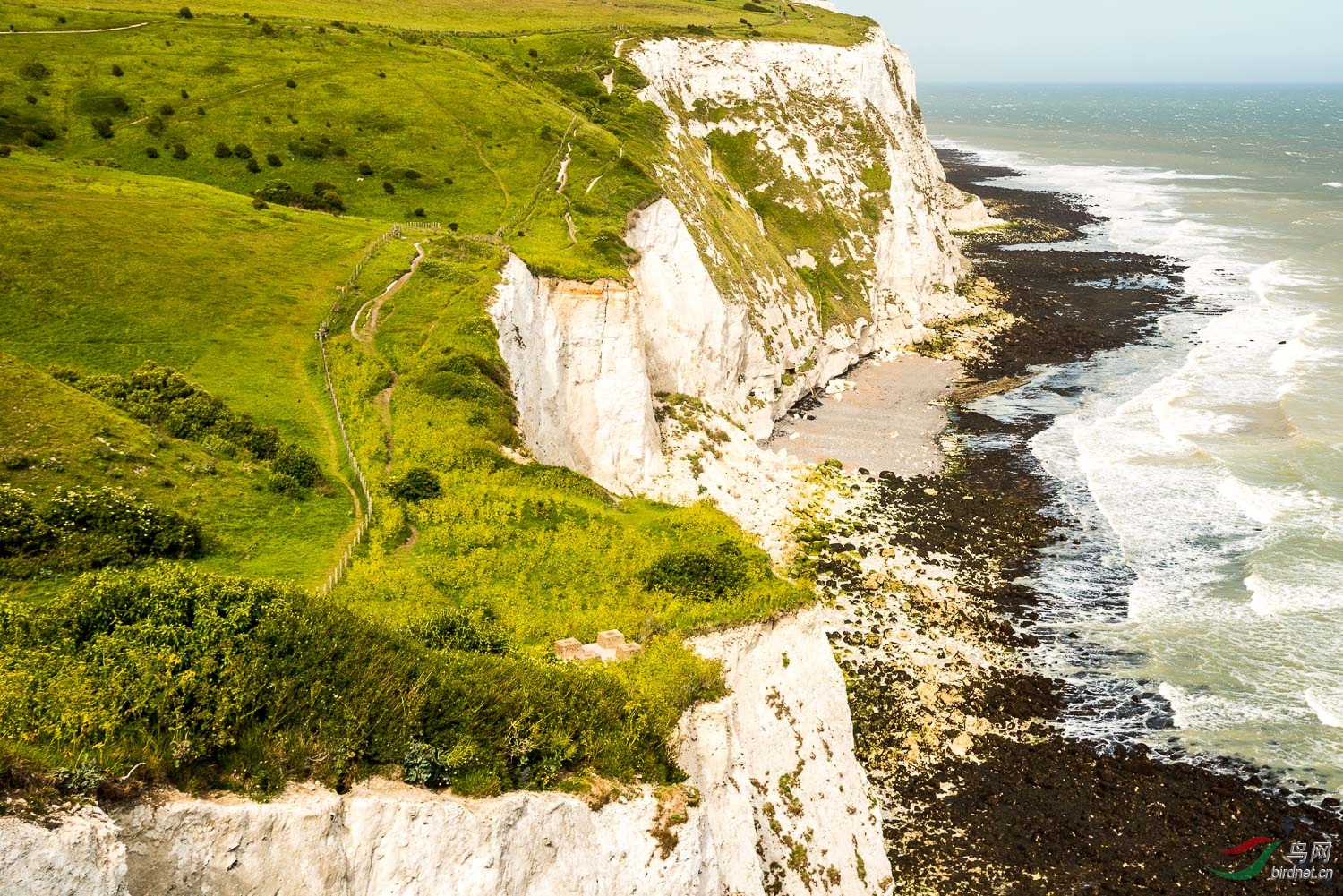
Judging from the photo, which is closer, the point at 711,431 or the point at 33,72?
the point at 711,431

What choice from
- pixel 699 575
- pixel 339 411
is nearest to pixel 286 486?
pixel 339 411

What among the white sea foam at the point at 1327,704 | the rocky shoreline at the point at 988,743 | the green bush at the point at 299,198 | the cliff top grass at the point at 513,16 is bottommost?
the rocky shoreline at the point at 988,743

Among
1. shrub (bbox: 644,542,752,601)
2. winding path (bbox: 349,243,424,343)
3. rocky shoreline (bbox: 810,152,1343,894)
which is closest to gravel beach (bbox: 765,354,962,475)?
rocky shoreline (bbox: 810,152,1343,894)

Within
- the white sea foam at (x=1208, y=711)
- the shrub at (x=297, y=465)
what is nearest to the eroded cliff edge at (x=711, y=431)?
the shrub at (x=297, y=465)

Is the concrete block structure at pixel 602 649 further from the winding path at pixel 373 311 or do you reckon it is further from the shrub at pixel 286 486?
the winding path at pixel 373 311

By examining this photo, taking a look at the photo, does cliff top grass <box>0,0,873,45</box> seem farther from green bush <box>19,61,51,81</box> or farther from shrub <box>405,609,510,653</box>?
shrub <box>405,609,510,653</box>

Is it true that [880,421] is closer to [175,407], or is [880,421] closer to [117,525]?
[175,407]

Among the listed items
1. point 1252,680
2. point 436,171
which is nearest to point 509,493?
point 1252,680
